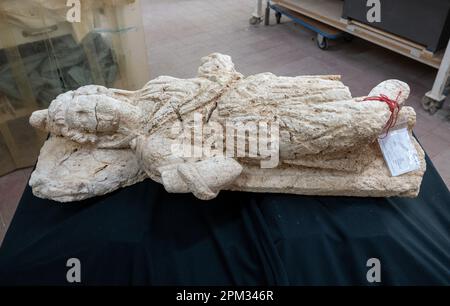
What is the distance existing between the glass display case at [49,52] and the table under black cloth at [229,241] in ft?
3.88

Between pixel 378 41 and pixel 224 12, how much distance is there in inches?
102

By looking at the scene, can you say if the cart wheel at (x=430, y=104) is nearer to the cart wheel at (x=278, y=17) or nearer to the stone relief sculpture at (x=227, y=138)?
the stone relief sculpture at (x=227, y=138)

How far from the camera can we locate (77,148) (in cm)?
187

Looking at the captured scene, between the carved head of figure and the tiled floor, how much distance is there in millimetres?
1214

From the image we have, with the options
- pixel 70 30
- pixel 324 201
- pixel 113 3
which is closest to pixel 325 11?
pixel 113 3

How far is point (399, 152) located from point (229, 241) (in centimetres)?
94

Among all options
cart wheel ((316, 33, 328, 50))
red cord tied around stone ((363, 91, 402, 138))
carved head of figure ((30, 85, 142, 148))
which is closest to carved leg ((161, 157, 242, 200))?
carved head of figure ((30, 85, 142, 148))

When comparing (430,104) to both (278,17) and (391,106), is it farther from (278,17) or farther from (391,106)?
(278,17)

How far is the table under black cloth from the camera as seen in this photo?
1572 mm

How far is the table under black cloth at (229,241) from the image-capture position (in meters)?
1.57

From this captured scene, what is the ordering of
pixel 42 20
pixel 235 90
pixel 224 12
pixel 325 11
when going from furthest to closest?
pixel 224 12
pixel 325 11
pixel 42 20
pixel 235 90

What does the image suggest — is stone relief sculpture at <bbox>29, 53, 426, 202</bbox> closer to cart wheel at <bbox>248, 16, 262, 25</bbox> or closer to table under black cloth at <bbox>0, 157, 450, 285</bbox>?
table under black cloth at <bbox>0, 157, 450, 285</bbox>

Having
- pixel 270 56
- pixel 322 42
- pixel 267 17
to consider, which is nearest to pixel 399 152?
pixel 270 56

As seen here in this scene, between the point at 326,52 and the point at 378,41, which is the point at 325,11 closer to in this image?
the point at 326,52
